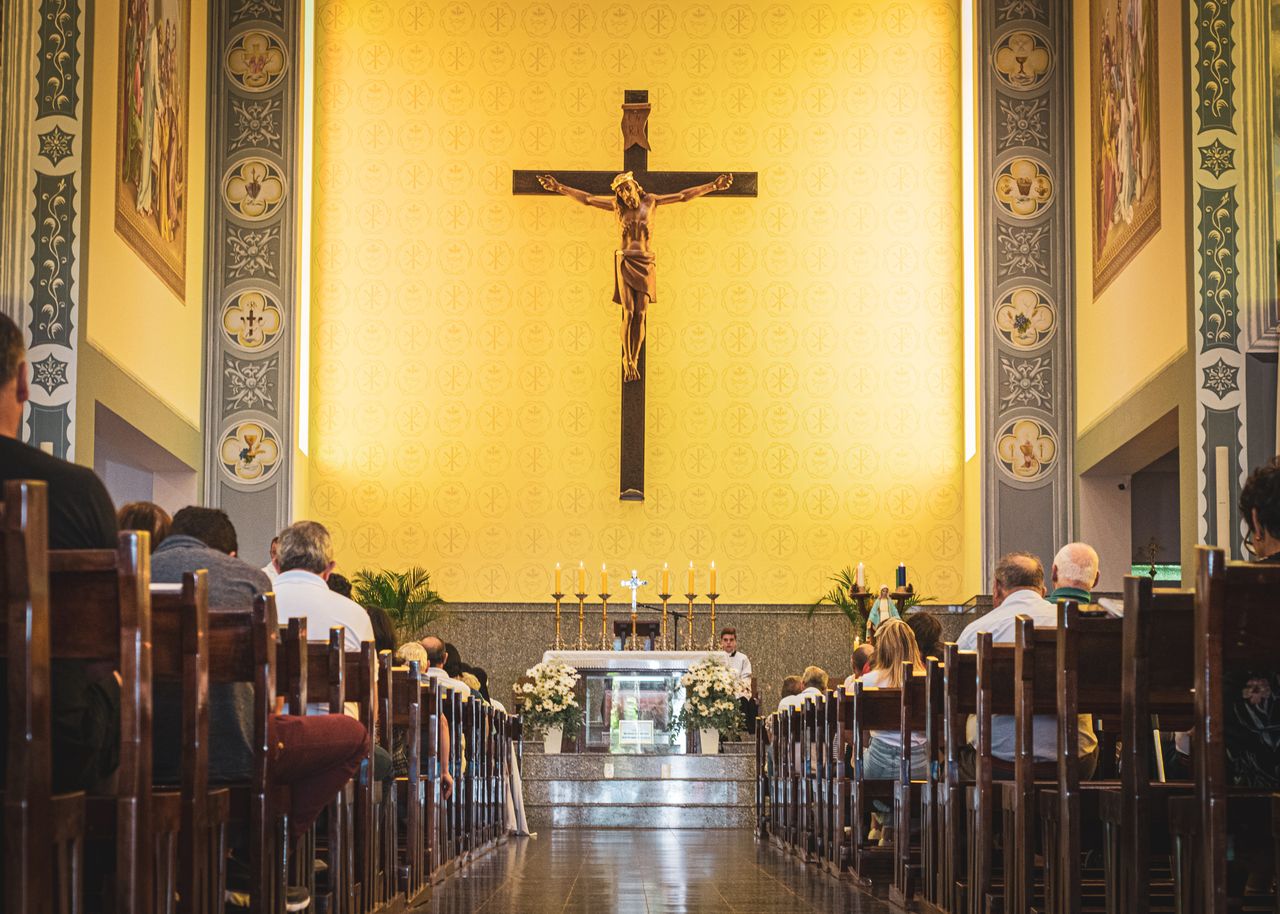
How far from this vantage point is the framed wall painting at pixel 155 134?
10.8 meters

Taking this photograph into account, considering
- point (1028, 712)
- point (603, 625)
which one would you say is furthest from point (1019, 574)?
point (603, 625)

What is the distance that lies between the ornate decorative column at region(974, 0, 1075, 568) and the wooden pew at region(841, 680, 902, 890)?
21.8 feet

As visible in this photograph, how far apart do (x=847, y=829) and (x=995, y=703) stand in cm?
277

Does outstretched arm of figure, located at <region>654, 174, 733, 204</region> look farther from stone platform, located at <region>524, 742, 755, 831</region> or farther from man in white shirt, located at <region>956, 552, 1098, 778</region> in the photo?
man in white shirt, located at <region>956, 552, 1098, 778</region>

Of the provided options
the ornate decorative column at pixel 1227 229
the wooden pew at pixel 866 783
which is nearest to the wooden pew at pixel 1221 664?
the wooden pew at pixel 866 783

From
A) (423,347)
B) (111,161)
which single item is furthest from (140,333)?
(423,347)

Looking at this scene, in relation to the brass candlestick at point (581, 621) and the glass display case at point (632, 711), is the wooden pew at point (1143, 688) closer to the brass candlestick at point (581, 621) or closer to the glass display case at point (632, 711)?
the glass display case at point (632, 711)

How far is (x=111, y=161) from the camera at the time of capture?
33.8 ft

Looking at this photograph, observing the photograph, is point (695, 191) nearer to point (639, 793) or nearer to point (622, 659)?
point (622, 659)

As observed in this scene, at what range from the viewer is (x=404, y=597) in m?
13.6

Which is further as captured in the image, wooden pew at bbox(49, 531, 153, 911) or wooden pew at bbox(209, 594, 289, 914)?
wooden pew at bbox(209, 594, 289, 914)

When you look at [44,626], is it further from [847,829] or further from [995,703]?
[847,829]

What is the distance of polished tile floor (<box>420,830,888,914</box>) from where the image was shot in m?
5.98

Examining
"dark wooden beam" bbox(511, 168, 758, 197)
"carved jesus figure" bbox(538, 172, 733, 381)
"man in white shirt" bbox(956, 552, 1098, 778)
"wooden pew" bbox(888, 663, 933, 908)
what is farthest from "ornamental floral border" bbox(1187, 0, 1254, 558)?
"carved jesus figure" bbox(538, 172, 733, 381)
